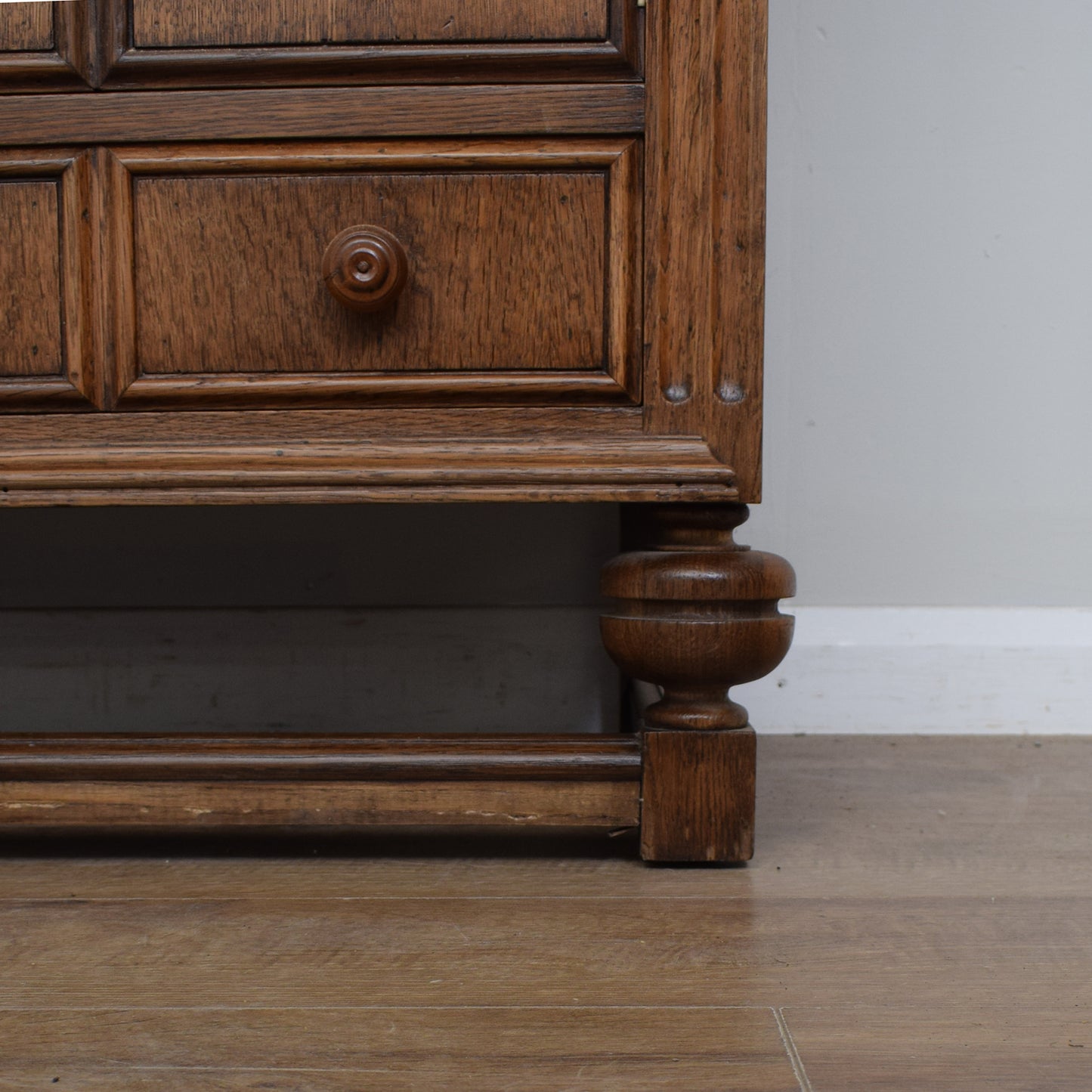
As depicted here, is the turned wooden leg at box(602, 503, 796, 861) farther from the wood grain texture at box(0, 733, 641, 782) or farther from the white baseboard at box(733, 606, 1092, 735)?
the white baseboard at box(733, 606, 1092, 735)

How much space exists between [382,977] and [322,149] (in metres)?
0.47

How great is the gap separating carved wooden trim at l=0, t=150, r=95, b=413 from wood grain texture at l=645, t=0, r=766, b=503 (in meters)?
0.34

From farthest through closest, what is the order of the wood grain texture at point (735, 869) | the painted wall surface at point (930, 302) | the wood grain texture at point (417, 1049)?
the painted wall surface at point (930, 302)
the wood grain texture at point (735, 869)
the wood grain texture at point (417, 1049)

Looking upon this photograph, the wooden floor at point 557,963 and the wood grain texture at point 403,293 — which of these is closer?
the wooden floor at point 557,963

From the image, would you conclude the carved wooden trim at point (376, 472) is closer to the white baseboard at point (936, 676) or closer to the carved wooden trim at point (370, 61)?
the carved wooden trim at point (370, 61)

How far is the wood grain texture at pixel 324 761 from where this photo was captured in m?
0.64

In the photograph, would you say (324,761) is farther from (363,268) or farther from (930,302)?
(930,302)

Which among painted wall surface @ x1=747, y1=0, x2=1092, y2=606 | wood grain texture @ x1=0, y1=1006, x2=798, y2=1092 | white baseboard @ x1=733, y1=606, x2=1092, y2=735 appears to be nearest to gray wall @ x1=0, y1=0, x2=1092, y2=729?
painted wall surface @ x1=747, y1=0, x2=1092, y2=606

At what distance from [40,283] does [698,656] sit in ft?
1.51

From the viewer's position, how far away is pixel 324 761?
2.12 ft

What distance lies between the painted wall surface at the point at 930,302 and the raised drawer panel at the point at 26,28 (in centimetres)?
69

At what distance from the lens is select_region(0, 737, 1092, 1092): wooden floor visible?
0.40m

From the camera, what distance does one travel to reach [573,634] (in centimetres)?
106

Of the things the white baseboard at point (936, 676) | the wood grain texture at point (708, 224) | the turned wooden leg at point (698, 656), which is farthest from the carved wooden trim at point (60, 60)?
the white baseboard at point (936, 676)
